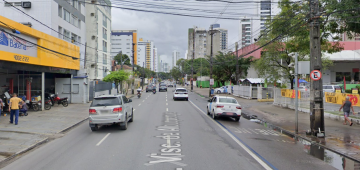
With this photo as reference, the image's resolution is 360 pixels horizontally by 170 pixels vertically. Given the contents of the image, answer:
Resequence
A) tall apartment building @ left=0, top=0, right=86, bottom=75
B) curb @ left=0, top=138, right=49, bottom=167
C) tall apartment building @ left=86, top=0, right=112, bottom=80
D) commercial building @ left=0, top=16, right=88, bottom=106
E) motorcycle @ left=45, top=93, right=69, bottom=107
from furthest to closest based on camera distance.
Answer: tall apartment building @ left=86, top=0, right=112, bottom=80
tall apartment building @ left=0, top=0, right=86, bottom=75
motorcycle @ left=45, top=93, right=69, bottom=107
commercial building @ left=0, top=16, right=88, bottom=106
curb @ left=0, top=138, right=49, bottom=167

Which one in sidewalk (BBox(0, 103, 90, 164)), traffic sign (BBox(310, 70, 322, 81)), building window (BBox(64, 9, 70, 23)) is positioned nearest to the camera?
sidewalk (BBox(0, 103, 90, 164))

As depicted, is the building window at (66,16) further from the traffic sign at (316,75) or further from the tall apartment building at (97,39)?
the traffic sign at (316,75)

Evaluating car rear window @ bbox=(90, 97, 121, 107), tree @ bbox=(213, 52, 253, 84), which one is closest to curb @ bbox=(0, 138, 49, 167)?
car rear window @ bbox=(90, 97, 121, 107)

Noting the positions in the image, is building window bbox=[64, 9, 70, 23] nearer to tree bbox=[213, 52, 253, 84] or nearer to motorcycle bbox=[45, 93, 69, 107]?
motorcycle bbox=[45, 93, 69, 107]

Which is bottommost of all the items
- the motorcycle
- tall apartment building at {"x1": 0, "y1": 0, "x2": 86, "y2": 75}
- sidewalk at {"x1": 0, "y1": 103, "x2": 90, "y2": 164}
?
sidewalk at {"x1": 0, "y1": 103, "x2": 90, "y2": 164}

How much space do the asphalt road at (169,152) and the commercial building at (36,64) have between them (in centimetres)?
811

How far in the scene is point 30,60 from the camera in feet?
60.1

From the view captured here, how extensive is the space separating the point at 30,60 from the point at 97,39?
2689cm

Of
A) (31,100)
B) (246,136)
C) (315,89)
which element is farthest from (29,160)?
(31,100)

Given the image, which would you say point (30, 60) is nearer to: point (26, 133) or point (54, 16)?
point (26, 133)

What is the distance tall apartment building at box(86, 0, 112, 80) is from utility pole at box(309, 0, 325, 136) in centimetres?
3491

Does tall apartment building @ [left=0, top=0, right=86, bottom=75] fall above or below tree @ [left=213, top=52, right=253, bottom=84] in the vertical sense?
above

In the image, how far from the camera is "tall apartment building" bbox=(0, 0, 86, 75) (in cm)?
2672

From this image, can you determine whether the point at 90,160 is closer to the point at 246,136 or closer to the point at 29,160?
the point at 29,160
